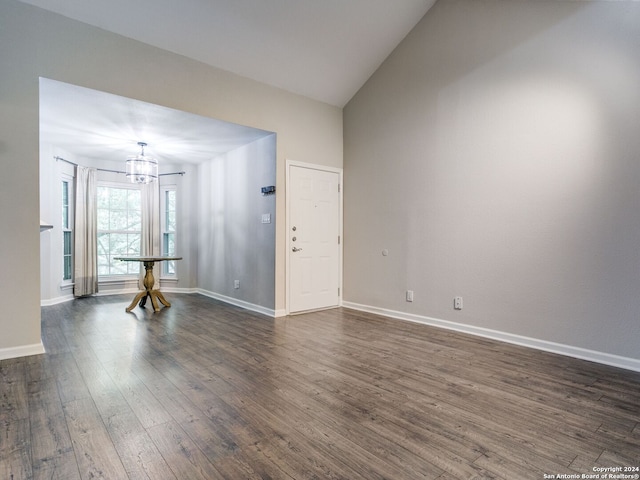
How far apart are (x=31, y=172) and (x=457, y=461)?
385 cm

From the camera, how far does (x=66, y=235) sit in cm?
605

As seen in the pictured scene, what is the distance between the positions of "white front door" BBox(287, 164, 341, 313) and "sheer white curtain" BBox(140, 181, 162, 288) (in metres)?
3.44

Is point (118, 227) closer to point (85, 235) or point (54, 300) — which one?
point (85, 235)

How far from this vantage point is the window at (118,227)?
6617 mm

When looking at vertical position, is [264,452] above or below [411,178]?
below

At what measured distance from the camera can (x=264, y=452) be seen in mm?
1711

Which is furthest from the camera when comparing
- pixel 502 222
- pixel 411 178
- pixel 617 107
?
pixel 411 178

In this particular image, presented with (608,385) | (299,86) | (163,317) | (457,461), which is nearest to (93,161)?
(163,317)

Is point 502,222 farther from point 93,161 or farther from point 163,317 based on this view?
point 93,161

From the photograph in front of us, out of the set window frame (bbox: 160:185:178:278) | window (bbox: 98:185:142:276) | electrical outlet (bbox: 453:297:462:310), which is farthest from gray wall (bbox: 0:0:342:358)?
window (bbox: 98:185:142:276)

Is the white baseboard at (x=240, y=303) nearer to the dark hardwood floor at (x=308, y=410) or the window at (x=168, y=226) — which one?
the window at (x=168, y=226)

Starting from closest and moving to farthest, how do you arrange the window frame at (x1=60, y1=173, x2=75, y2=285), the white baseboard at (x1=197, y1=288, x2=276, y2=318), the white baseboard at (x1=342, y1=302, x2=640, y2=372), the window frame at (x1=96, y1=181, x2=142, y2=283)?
the white baseboard at (x1=342, y1=302, x2=640, y2=372), the white baseboard at (x1=197, y1=288, x2=276, y2=318), the window frame at (x1=60, y1=173, x2=75, y2=285), the window frame at (x1=96, y1=181, x2=142, y2=283)

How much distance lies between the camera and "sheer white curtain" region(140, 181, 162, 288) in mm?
6797

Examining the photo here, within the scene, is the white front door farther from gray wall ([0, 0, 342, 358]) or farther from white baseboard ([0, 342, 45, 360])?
white baseboard ([0, 342, 45, 360])
